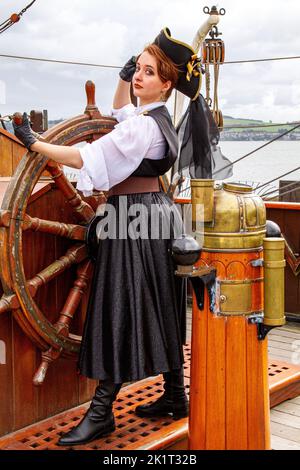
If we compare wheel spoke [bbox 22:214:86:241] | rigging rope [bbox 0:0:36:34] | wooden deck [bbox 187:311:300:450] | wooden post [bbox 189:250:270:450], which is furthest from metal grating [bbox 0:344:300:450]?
rigging rope [bbox 0:0:36:34]

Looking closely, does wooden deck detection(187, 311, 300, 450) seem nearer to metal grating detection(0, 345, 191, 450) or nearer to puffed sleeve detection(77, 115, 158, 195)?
metal grating detection(0, 345, 191, 450)

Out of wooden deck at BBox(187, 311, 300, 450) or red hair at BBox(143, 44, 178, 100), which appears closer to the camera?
red hair at BBox(143, 44, 178, 100)

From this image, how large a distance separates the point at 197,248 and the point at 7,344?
774 mm

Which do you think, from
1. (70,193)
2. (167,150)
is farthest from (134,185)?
(70,193)

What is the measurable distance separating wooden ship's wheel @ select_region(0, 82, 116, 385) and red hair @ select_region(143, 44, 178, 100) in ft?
1.19

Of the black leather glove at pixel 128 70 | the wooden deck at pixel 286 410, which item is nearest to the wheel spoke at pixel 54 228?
the black leather glove at pixel 128 70

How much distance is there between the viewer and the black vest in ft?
7.19

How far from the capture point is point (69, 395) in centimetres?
256

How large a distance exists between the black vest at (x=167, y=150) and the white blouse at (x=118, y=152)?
0.07 feet

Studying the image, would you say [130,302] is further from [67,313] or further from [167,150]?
[167,150]

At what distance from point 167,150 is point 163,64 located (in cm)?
28

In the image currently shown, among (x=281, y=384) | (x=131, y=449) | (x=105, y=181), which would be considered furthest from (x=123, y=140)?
(x=281, y=384)
